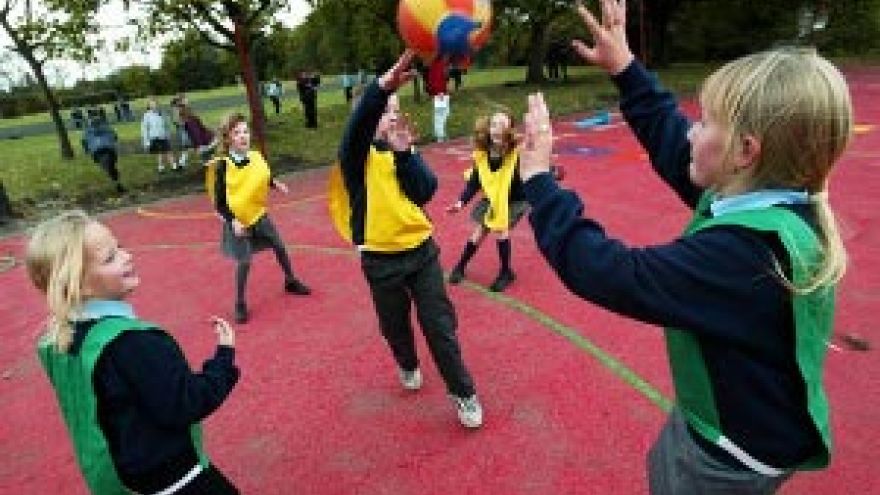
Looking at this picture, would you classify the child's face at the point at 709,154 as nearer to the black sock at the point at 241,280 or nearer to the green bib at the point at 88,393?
the green bib at the point at 88,393

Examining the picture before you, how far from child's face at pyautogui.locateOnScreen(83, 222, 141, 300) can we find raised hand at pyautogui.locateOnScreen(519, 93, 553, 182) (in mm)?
1464

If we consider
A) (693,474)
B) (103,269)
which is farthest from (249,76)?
(693,474)

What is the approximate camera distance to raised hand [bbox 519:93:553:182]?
204cm

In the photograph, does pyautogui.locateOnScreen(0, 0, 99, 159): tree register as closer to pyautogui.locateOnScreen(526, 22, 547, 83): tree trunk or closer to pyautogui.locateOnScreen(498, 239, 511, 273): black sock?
pyautogui.locateOnScreen(498, 239, 511, 273): black sock

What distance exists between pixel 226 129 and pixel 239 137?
145mm

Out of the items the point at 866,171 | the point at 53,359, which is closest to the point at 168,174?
the point at 866,171

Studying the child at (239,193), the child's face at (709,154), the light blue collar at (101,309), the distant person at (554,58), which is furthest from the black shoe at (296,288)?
the distant person at (554,58)

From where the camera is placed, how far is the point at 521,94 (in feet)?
82.8

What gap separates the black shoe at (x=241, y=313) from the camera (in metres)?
7.00

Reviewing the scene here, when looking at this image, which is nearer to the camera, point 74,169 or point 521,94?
point 74,169

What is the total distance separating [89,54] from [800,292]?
15.7 meters

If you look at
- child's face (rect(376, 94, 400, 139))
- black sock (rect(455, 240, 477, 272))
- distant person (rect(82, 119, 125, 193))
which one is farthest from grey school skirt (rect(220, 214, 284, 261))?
distant person (rect(82, 119, 125, 193))

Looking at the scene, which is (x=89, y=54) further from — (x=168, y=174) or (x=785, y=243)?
(x=785, y=243)

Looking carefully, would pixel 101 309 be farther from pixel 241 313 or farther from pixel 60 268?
pixel 241 313
